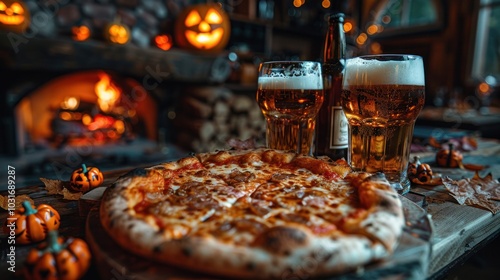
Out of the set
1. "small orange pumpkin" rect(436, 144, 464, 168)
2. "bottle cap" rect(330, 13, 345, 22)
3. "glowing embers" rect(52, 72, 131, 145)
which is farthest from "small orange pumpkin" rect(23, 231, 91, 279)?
"glowing embers" rect(52, 72, 131, 145)

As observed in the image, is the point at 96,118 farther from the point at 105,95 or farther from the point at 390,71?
the point at 390,71

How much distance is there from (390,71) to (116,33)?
3143 millimetres

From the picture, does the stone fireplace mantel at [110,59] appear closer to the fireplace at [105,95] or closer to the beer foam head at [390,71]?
the fireplace at [105,95]

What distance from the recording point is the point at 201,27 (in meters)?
3.83

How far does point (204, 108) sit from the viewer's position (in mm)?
3990

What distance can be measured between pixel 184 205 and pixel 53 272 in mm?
318

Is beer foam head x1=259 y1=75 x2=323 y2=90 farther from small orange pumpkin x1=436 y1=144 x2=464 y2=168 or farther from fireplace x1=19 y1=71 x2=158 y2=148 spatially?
fireplace x1=19 y1=71 x2=158 y2=148

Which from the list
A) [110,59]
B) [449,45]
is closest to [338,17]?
[110,59]

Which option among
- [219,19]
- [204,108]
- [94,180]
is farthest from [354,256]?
[219,19]

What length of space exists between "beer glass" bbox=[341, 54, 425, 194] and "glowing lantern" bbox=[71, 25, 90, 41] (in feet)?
10.4

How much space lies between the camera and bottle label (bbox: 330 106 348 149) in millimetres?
1396

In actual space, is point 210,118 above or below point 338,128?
below

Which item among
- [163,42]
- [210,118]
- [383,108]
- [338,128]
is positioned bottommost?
[210,118]

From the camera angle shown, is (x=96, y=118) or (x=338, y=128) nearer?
(x=338, y=128)
